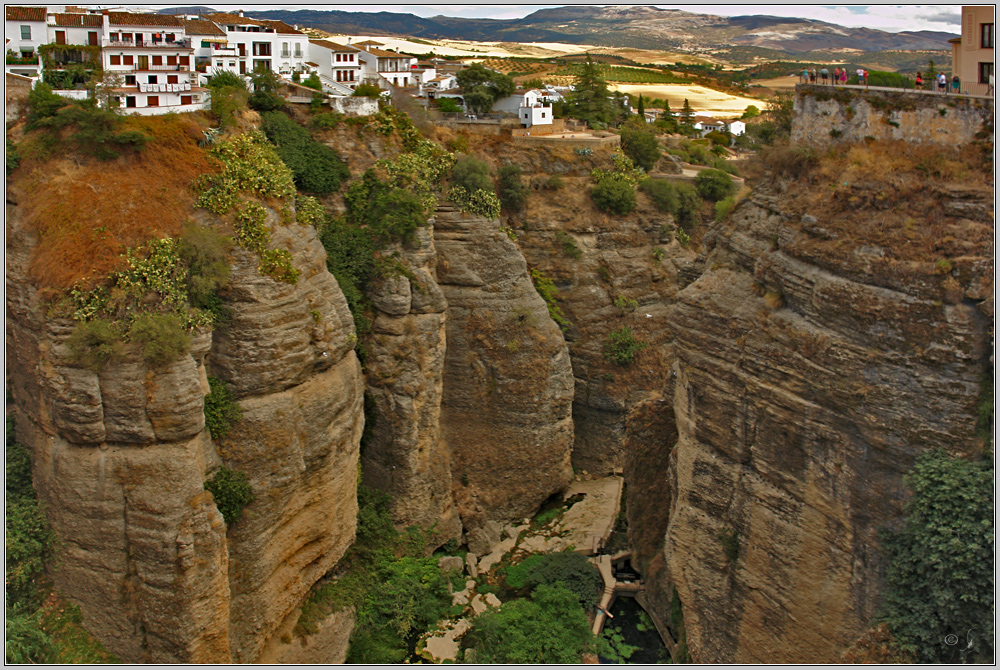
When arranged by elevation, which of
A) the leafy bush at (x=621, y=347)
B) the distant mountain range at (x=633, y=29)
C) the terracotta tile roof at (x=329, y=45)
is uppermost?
the distant mountain range at (x=633, y=29)

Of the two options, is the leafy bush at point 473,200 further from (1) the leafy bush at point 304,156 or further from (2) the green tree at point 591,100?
(2) the green tree at point 591,100

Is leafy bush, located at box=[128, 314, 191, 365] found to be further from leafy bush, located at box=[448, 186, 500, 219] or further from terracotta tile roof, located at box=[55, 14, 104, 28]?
terracotta tile roof, located at box=[55, 14, 104, 28]

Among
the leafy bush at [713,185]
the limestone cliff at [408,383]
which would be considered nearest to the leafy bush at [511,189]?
the limestone cliff at [408,383]

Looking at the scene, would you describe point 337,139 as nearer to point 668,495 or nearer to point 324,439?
point 324,439

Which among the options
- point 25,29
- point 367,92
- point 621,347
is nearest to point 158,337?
point 25,29

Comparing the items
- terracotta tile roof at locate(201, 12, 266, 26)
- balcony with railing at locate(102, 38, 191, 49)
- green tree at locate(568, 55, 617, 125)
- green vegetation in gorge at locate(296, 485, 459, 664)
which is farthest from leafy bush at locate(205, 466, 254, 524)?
green tree at locate(568, 55, 617, 125)

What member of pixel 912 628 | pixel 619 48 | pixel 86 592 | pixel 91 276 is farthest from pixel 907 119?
pixel 619 48
